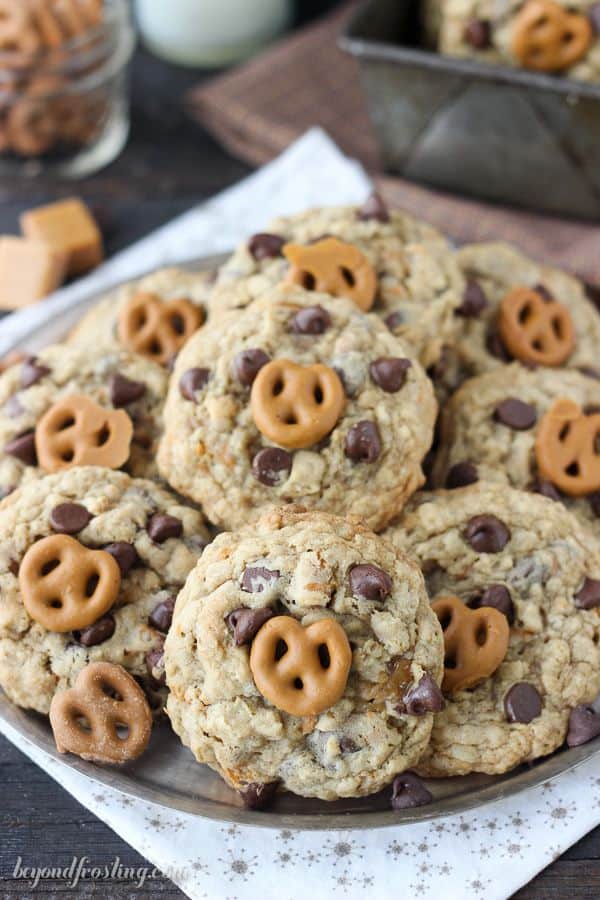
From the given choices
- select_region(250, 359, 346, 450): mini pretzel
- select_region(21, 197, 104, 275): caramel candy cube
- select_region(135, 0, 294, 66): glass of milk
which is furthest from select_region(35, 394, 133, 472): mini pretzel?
select_region(135, 0, 294, 66): glass of milk

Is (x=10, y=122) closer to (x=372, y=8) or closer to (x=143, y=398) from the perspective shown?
(x=372, y=8)

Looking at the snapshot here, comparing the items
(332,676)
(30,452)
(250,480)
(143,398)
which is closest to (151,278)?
(143,398)

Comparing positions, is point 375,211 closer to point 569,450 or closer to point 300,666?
point 569,450

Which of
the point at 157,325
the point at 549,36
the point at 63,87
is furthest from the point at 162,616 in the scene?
the point at 63,87

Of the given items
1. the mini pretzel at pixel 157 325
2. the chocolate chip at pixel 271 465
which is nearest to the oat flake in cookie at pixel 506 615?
the chocolate chip at pixel 271 465

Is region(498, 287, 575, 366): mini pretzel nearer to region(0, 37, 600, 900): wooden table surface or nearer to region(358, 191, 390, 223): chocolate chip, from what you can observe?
region(358, 191, 390, 223): chocolate chip

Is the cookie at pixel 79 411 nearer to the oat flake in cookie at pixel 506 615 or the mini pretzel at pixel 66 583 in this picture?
the mini pretzel at pixel 66 583
